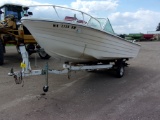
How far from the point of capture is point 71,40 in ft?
18.9

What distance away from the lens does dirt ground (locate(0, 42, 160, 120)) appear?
14.6ft

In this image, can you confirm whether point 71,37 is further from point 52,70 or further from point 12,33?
point 12,33

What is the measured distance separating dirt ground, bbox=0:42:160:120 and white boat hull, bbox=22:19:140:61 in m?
0.90

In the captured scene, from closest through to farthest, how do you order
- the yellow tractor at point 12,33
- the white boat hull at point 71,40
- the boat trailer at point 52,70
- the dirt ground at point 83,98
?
the dirt ground at point 83,98
the boat trailer at point 52,70
the white boat hull at point 71,40
the yellow tractor at point 12,33

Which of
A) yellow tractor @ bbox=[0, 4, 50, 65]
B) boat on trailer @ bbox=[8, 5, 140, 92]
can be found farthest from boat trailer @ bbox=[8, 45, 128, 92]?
yellow tractor @ bbox=[0, 4, 50, 65]

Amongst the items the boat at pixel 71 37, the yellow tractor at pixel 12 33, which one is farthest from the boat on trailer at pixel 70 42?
the yellow tractor at pixel 12 33

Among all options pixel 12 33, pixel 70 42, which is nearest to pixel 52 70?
pixel 70 42

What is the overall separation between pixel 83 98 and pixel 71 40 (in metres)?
1.45

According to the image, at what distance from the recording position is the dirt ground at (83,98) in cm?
446

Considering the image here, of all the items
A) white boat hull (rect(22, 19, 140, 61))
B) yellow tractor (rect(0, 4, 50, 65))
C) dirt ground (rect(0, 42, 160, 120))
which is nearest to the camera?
dirt ground (rect(0, 42, 160, 120))

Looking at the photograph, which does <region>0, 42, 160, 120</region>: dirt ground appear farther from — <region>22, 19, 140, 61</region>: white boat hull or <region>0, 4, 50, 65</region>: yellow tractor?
<region>0, 4, 50, 65</region>: yellow tractor

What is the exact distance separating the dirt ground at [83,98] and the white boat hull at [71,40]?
896mm

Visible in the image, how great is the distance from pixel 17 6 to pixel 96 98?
24.7 ft

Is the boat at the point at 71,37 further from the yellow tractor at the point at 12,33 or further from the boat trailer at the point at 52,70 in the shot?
the yellow tractor at the point at 12,33
